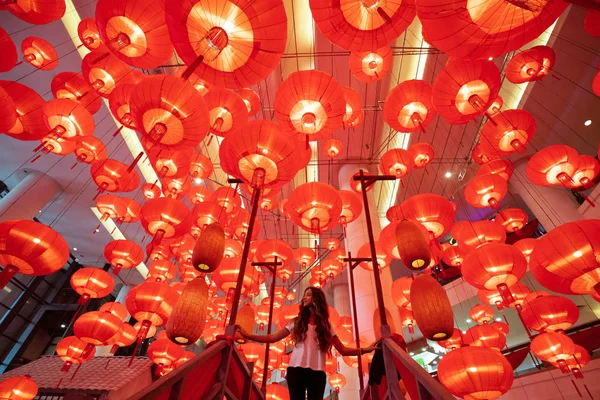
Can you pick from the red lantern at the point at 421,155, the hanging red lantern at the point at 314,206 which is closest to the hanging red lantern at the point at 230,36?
the hanging red lantern at the point at 314,206

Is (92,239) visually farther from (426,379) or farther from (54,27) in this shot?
(426,379)

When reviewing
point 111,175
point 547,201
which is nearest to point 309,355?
point 111,175

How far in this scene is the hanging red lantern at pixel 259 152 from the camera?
259 centimetres

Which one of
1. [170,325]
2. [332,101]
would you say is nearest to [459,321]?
[332,101]

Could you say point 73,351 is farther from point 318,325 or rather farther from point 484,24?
point 484,24

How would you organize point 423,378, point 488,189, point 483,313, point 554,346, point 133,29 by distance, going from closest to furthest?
point 423,378
point 133,29
point 554,346
point 488,189
point 483,313

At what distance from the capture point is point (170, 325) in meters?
1.86

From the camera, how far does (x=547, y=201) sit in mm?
7012

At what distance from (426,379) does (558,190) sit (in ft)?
26.9

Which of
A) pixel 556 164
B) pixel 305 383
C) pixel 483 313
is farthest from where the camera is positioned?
pixel 483 313

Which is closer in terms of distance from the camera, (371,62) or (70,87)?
(70,87)

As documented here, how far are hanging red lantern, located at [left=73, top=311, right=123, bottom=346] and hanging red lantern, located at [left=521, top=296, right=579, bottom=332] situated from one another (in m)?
5.75

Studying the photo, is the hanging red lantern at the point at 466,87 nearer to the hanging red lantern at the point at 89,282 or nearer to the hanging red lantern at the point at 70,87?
the hanging red lantern at the point at 70,87

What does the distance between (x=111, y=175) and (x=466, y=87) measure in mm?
4293
